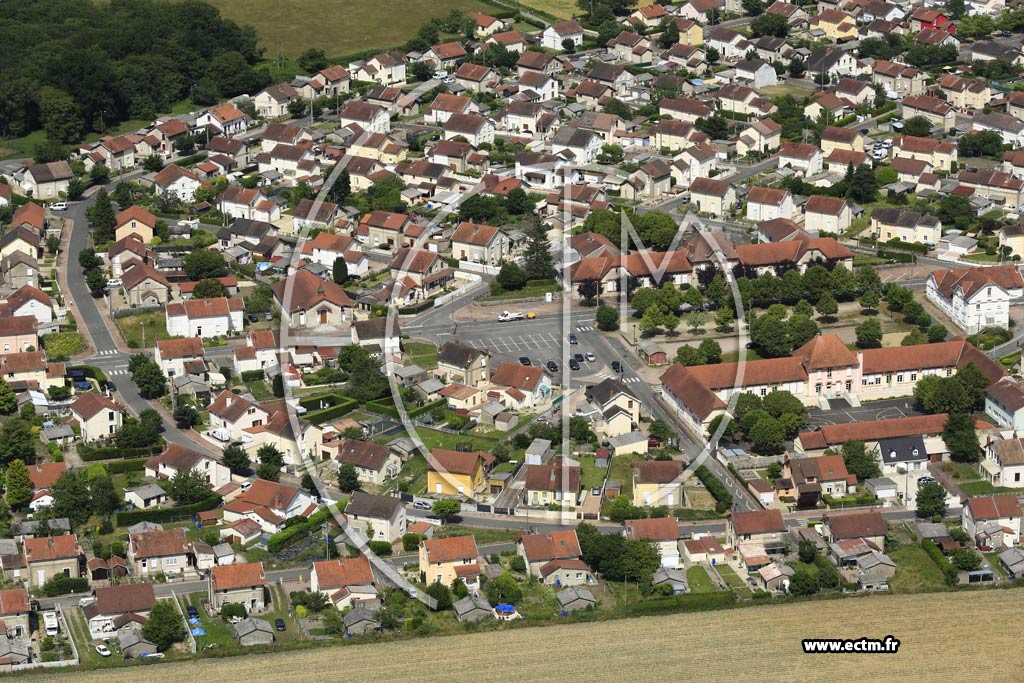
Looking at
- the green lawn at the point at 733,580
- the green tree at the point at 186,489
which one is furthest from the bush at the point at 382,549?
the green lawn at the point at 733,580

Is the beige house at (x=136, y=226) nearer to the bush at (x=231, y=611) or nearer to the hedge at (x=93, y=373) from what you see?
the hedge at (x=93, y=373)

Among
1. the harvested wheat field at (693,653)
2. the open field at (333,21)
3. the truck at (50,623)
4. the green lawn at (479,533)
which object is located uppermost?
the open field at (333,21)

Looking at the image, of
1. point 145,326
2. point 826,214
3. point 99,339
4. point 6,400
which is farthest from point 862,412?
point 6,400

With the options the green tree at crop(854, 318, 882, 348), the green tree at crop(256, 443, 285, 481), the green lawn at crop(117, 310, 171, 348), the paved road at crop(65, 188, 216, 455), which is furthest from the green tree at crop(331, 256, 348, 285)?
the green tree at crop(854, 318, 882, 348)

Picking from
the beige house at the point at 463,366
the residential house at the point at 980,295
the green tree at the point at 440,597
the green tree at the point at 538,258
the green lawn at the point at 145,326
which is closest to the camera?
the green tree at the point at 440,597

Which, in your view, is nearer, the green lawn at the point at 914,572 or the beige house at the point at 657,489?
the green lawn at the point at 914,572

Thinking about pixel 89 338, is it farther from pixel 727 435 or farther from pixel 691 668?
pixel 691 668

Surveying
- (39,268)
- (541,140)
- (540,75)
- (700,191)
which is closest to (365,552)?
(39,268)

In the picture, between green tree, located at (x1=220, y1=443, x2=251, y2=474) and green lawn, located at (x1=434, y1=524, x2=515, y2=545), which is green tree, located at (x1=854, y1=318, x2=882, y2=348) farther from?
green tree, located at (x1=220, y1=443, x2=251, y2=474)
